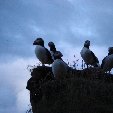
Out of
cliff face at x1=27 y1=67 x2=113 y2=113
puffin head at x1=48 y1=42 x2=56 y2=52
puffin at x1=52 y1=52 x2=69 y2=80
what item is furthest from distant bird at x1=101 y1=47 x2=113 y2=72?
cliff face at x1=27 y1=67 x2=113 y2=113

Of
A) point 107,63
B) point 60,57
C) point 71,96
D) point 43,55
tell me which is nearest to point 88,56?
point 107,63

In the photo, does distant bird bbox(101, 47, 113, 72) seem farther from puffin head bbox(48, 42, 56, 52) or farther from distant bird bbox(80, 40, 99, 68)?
puffin head bbox(48, 42, 56, 52)

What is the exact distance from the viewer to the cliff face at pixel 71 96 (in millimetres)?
12773

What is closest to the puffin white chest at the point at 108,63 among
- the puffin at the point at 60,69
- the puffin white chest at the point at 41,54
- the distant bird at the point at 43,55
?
the distant bird at the point at 43,55

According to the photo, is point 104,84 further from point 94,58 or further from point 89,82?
point 94,58

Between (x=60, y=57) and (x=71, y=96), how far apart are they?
142 inches

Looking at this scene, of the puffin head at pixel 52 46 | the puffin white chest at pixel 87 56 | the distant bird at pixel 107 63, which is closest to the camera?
the distant bird at pixel 107 63

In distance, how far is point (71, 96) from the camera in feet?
43.0

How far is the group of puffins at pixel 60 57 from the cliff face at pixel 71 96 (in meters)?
1.51

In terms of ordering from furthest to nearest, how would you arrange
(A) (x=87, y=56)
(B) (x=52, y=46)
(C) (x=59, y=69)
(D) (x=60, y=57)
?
(A) (x=87, y=56) → (B) (x=52, y=46) → (D) (x=60, y=57) → (C) (x=59, y=69)

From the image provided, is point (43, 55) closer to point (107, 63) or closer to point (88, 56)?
point (88, 56)

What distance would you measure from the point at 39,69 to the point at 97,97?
304 centimetres

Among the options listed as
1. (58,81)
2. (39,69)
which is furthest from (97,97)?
(39,69)

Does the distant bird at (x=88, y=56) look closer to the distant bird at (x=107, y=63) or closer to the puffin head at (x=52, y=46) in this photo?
the distant bird at (x=107, y=63)
